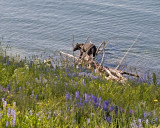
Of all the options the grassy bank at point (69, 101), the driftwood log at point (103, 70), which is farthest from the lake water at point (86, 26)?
the grassy bank at point (69, 101)

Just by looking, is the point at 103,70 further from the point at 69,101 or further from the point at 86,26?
the point at 86,26

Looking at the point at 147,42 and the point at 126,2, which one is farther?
the point at 126,2

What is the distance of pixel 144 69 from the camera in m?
10.1

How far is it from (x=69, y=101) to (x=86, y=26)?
8.47 meters

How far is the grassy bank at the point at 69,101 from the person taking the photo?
4352 mm

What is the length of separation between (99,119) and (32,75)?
2477 mm

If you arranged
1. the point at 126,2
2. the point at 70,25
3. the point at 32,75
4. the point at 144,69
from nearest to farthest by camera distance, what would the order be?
the point at 32,75
the point at 144,69
the point at 70,25
the point at 126,2

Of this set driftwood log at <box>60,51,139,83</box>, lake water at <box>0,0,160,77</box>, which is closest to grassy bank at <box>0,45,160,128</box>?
driftwood log at <box>60,51,139,83</box>

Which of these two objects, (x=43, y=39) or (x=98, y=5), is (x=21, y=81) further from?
(x=98, y=5)

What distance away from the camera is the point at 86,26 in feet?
44.0

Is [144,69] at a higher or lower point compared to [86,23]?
lower

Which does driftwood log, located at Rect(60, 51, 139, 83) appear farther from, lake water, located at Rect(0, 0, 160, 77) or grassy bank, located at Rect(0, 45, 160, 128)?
lake water, located at Rect(0, 0, 160, 77)

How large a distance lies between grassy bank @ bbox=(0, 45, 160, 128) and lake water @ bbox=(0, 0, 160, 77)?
13.3 feet

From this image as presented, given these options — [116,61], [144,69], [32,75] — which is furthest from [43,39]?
[32,75]
